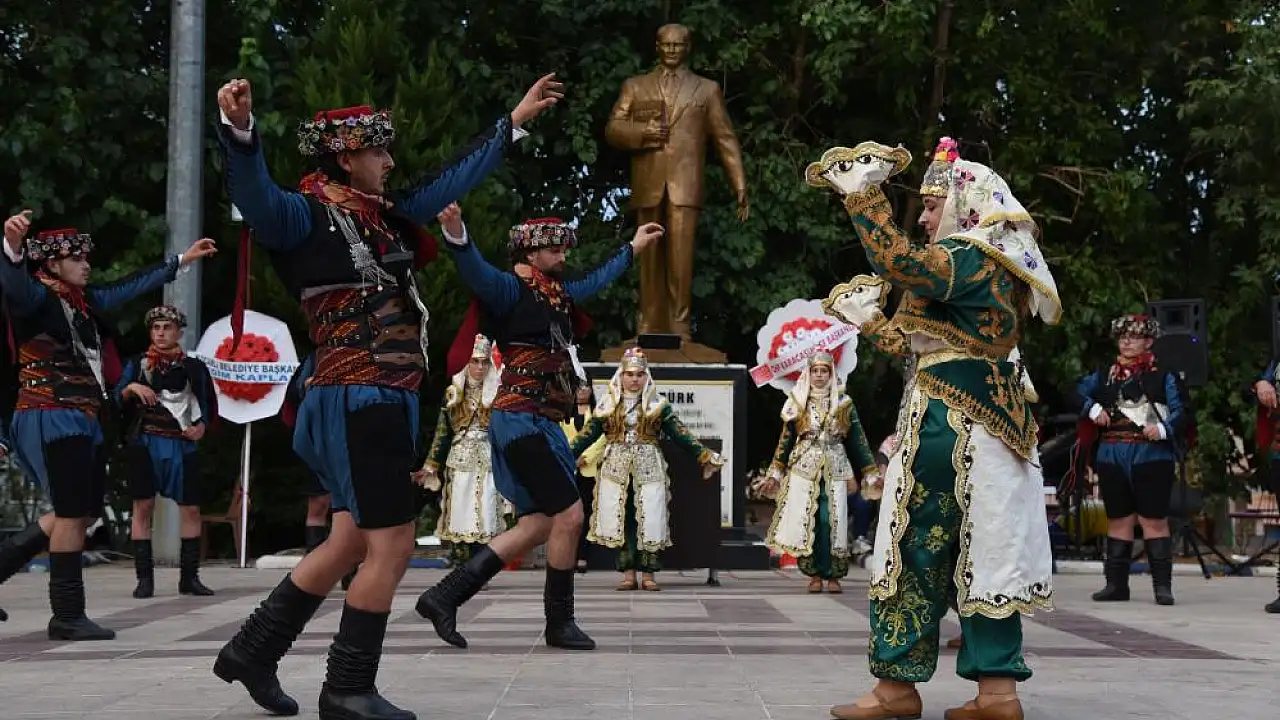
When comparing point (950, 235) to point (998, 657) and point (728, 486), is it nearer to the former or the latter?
point (998, 657)

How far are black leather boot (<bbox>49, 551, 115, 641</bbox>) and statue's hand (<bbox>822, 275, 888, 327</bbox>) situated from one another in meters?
4.54

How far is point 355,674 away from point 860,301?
2028 mm

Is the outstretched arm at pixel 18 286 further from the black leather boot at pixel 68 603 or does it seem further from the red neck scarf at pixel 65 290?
the black leather boot at pixel 68 603

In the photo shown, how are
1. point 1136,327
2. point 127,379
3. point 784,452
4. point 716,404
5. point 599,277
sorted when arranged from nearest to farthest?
1. point 599,277
2. point 1136,327
3. point 127,379
4. point 784,452
5. point 716,404

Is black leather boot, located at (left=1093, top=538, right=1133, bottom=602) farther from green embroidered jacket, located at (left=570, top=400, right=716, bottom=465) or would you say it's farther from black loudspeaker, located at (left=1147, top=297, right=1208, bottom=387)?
black loudspeaker, located at (left=1147, top=297, right=1208, bottom=387)

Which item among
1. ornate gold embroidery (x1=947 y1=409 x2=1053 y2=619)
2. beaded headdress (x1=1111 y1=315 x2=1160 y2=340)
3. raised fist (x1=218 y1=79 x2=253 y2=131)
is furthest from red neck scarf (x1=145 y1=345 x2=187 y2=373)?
ornate gold embroidery (x1=947 y1=409 x2=1053 y2=619)

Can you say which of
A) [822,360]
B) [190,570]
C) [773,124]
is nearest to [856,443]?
[822,360]

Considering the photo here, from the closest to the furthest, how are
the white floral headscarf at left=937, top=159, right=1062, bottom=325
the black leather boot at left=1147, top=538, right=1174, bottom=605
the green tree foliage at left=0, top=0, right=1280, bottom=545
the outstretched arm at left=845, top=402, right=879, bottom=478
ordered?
the white floral headscarf at left=937, top=159, right=1062, bottom=325 → the black leather boot at left=1147, top=538, right=1174, bottom=605 → the outstretched arm at left=845, top=402, right=879, bottom=478 → the green tree foliage at left=0, top=0, right=1280, bottom=545

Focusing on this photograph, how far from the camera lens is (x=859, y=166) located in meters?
5.42

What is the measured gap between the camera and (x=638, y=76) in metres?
17.8

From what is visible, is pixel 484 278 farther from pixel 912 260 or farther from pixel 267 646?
pixel 912 260

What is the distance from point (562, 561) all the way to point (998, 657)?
2948 mm

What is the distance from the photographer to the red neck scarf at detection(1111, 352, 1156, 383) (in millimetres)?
11703

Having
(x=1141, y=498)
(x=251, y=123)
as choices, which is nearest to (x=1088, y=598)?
(x=1141, y=498)
